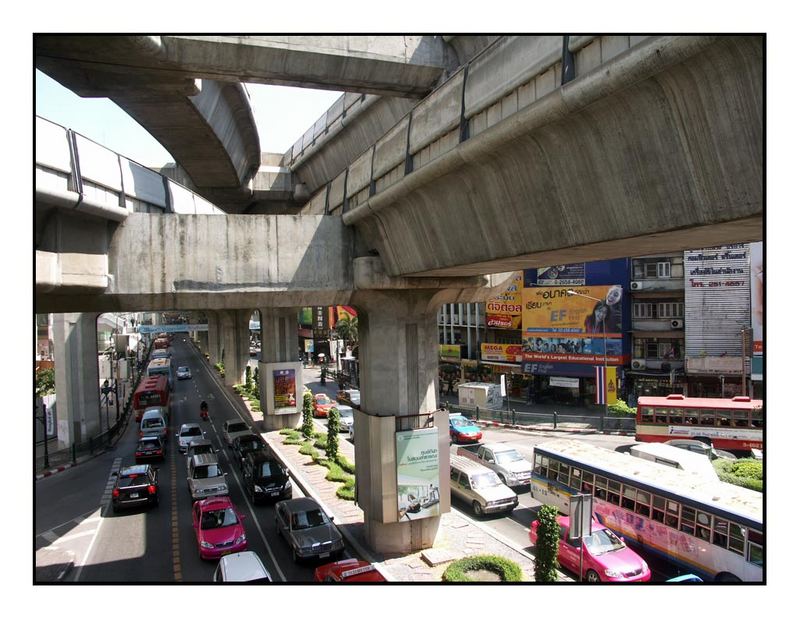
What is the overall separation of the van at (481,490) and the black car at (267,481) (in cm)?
560

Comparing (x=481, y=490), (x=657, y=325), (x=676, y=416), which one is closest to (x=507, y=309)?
(x=657, y=325)

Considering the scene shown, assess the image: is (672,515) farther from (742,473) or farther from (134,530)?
(134,530)

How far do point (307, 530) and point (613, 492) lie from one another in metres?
8.07

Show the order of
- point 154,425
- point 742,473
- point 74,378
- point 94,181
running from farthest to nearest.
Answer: point 154,425 → point 74,378 → point 742,473 → point 94,181

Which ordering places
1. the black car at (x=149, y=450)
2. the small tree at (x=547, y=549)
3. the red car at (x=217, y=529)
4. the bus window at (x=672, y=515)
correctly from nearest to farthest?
the small tree at (x=547, y=549), the bus window at (x=672, y=515), the red car at (x=217, y=529), the black car at (x=149, y=450)

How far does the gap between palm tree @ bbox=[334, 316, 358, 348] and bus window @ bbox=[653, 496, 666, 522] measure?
51645mm

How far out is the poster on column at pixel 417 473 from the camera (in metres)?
14.2

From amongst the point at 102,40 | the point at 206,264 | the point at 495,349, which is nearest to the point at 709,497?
the point at 206,264

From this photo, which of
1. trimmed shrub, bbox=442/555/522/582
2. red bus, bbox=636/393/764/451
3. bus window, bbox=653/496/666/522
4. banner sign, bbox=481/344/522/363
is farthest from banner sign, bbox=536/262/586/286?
trimmed shrub, bbox=442/555/522/582

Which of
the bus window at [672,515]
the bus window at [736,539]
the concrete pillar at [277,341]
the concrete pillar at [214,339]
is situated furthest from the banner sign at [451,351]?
the bus window at [736,539]

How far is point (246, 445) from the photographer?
24938 millimetres

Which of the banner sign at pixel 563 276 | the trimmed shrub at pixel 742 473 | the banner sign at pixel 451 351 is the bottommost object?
the trimmed shrub at pixel 742 473

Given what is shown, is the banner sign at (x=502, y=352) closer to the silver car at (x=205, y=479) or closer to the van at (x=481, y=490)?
the van at (x=481, y=490)

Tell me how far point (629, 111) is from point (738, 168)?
120 centimetres
